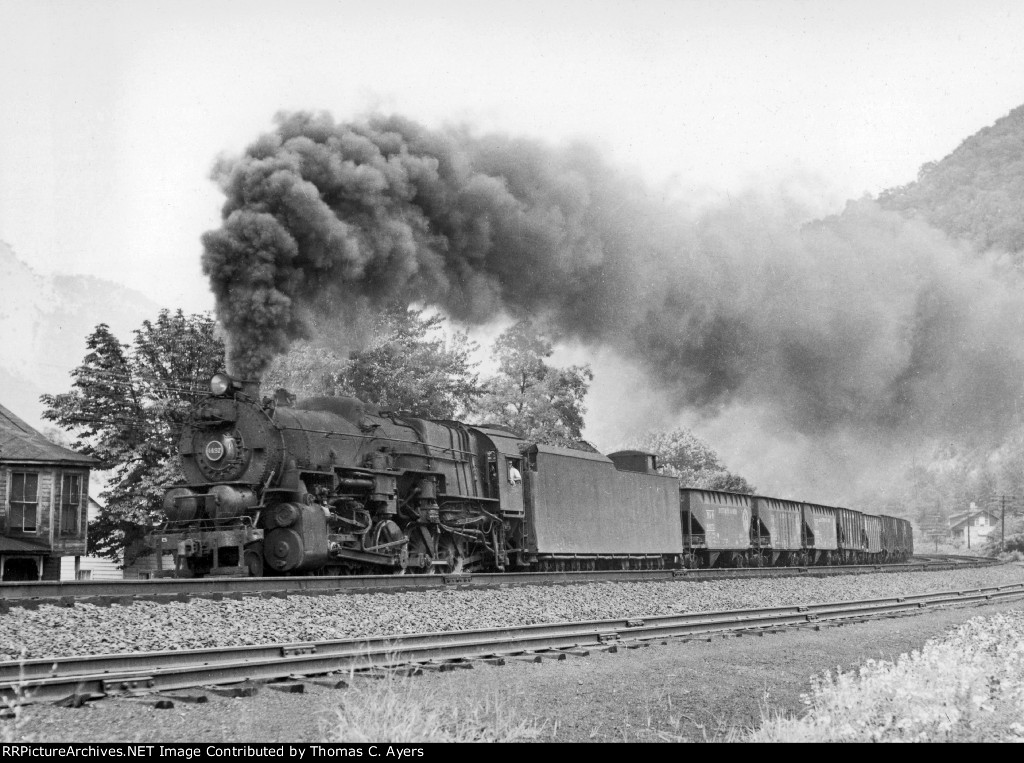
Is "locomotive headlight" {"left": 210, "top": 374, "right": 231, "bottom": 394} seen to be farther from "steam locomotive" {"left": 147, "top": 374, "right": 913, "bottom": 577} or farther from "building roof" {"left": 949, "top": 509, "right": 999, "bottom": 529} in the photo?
"building roof" {"left": 949, "top": 509, "right": 999, "bottom": 529}

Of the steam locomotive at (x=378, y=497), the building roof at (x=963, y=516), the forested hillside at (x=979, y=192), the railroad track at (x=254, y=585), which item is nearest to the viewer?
the railroad track at (x=254, y=585)

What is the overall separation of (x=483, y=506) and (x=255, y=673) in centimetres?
1139

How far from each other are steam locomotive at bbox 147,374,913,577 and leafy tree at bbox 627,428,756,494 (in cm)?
3133

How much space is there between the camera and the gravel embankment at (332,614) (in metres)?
9.29

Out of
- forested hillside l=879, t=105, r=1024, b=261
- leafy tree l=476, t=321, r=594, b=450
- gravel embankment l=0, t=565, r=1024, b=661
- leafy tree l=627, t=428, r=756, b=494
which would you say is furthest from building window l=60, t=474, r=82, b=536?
forested hillside l=879, t=105, r=1024, b=261

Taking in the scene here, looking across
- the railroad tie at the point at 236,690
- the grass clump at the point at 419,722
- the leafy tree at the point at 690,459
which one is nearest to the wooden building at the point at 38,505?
the railroad tie at the point at 236,690

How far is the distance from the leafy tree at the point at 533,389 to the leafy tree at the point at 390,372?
4860 mm

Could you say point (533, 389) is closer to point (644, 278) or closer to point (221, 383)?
point (644, 278)

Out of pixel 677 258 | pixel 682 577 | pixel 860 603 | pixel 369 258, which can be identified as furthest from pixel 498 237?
pixel 860 603

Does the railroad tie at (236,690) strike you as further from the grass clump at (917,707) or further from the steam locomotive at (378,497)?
the steam locomotive at (378,497)

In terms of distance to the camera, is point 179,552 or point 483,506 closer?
point 179,552

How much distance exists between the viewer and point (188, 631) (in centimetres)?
998

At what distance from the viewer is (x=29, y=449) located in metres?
22.9
